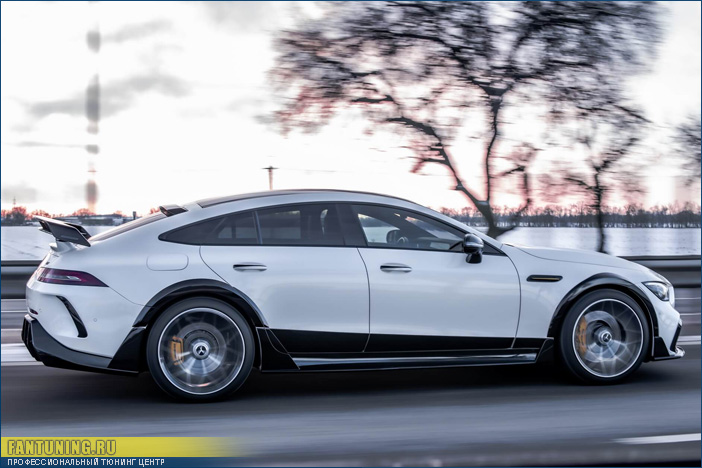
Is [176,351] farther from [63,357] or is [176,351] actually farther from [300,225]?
[300,225]

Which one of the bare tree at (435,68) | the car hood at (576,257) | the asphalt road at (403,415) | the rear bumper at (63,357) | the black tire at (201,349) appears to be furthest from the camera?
the bare tree at (435,68)

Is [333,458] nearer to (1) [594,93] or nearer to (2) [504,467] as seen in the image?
(2) [504,467]

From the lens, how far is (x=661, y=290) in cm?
604

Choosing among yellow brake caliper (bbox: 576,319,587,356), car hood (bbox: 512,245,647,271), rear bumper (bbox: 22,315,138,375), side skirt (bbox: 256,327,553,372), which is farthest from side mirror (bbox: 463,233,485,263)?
rear bumper (bbox: 22,315,138,375)

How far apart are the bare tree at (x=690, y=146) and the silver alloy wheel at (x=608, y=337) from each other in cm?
761

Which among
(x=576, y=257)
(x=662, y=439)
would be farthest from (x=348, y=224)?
(x=662, y=439)

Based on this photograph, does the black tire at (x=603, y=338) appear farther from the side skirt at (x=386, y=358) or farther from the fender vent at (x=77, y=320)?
the fender vent at (x=77, y=320)

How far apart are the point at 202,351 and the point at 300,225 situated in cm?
109

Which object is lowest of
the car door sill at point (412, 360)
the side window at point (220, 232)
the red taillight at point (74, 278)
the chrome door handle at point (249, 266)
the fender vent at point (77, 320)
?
the car door sill at point (412, 360)

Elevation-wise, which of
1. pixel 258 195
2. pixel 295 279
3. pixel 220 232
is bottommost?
pixel 295 279

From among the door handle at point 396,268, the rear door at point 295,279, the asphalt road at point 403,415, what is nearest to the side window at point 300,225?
the rear door at point 295,279

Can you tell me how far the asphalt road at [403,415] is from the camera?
14.0 feet

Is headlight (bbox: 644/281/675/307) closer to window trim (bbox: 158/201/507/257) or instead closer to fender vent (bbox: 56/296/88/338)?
window trim (bbox: 158/201/507/257)

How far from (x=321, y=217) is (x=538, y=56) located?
26.1 feet
